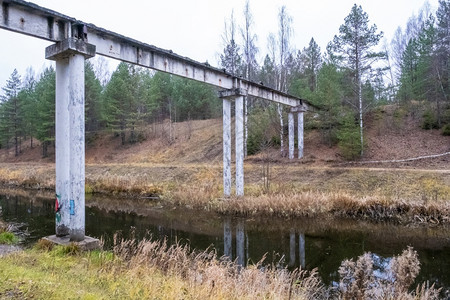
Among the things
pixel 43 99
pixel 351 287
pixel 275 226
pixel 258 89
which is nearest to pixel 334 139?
pixel 258 89

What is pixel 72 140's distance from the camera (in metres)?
7.64

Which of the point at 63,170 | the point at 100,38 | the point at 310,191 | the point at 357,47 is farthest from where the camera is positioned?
the point at 357,47

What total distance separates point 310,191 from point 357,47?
12.8 metres

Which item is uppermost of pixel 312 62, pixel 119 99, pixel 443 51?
pixel 312 62

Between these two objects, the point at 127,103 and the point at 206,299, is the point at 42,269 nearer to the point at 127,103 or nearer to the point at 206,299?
the point at 206,299

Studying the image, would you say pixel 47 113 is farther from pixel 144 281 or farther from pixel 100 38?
pixel 144 281

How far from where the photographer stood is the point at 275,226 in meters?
11.8

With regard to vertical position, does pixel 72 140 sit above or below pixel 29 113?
below

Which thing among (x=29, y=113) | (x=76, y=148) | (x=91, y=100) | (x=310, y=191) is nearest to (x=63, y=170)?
(x=76, y=148)

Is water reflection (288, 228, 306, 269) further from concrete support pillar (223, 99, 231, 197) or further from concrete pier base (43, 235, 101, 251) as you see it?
concrete pier base (43, 235, 101, 251)

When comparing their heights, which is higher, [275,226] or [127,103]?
[127,103]

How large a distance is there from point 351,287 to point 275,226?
6.87m

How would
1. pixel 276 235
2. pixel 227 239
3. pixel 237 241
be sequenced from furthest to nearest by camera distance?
pixel 276 235
pixel 227 239
pixel 237 241

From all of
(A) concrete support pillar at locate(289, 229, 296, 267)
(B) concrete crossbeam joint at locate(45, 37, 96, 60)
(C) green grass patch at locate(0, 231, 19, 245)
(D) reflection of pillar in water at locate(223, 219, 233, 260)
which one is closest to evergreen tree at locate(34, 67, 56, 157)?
(C) green grass patch at locate(0, 231, 19, 245)
